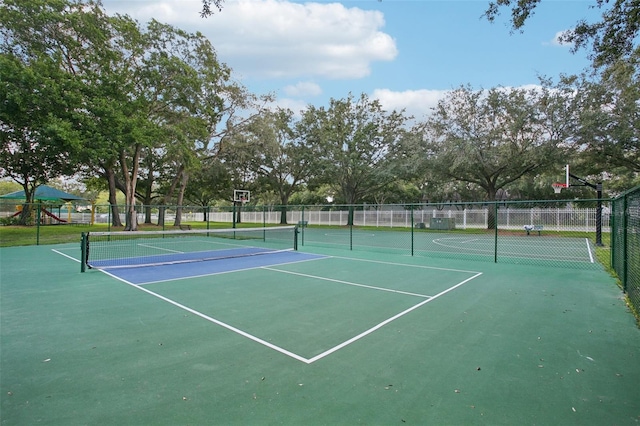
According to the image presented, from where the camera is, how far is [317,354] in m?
4.04

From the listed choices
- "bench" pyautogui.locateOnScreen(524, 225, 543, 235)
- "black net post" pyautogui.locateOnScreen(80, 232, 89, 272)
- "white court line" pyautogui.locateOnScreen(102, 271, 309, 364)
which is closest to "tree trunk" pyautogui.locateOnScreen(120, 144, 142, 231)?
"black net post" pyautogui.locateOnScreen(80, 232, 89, 272)

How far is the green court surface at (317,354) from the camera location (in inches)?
113

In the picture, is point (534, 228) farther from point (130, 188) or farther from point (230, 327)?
point (130, 188)

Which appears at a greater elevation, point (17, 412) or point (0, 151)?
point (0, 151)

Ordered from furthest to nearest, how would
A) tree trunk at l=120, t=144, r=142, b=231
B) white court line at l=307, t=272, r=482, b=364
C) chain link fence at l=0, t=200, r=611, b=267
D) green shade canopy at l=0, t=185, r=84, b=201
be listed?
green shade canopy at l=0, t=185, r=84, b=201 < tree trunk at l=120, t=144, r=142, b=231 < chain link fence at l=0, t=200, r=611, b=267 < white court line at l=307, t=272, r=482, b=364

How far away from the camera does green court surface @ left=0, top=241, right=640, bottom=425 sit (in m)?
2.87

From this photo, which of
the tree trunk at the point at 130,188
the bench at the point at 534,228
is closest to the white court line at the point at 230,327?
the tree trunk at the point at 130,188

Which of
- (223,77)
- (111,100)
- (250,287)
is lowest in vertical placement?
(250,287)

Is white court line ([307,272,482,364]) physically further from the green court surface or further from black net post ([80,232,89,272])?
black net post ([80,232,89,272])

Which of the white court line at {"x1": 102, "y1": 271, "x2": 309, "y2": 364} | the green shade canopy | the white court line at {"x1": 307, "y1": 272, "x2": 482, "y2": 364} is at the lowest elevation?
the white court line at {"x1": 102, "y1": 271, "x2": 309, "y2": 364}

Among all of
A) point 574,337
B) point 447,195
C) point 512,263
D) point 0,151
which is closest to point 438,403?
point 574,337

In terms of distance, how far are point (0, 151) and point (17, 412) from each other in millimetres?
26824

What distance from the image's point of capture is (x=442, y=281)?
845cm

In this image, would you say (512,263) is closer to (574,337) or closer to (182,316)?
(574,337)
